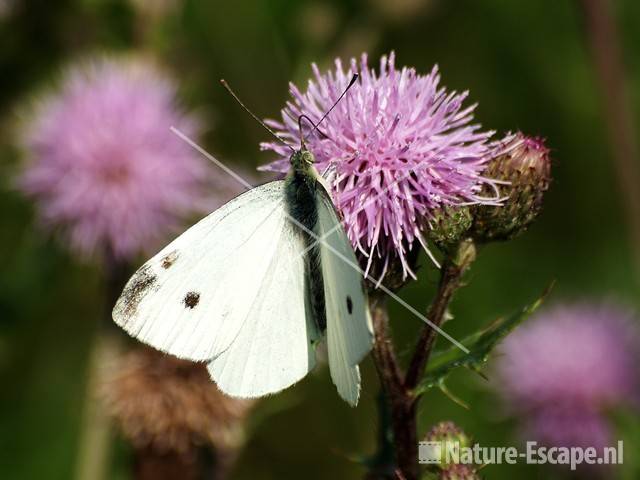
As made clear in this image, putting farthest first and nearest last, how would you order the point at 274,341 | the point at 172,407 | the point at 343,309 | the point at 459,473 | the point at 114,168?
the point at 114,168, the point at 172,407, the point at 274,341, the point at 459,473, the point at 343,309

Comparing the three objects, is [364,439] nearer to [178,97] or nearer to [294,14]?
[178,97]

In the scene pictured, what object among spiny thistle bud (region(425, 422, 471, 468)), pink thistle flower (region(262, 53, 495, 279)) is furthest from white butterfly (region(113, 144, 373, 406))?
spiny thistle bud (region(425, 422, 471, 468))

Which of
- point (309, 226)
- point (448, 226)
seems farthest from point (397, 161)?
point (309, 226)

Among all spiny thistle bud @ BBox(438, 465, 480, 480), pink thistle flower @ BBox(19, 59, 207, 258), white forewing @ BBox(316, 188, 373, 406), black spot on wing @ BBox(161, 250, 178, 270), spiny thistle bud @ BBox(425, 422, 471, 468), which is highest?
pink thistle flower @ BBox(19, 59, 207, 258)

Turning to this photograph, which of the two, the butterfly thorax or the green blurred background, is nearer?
the butterfly thorax

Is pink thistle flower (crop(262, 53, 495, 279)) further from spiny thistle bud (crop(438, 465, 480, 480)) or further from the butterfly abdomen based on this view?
spiny thistle bud (crop(438, 465, 480, 480))

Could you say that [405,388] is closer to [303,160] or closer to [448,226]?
[448,226]
